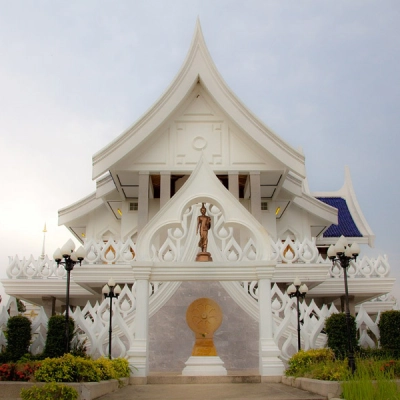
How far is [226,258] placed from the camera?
53.3ft

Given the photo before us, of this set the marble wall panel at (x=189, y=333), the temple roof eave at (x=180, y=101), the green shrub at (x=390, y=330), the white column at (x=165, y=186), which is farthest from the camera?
the white column at (x=165, y=186)

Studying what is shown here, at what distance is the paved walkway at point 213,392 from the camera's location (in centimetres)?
867

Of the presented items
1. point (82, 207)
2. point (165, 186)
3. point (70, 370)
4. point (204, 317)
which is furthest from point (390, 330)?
point (82, 207)

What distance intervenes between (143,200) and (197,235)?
4822 mm

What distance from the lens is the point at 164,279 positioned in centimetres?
1225

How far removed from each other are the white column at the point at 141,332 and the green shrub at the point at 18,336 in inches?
105

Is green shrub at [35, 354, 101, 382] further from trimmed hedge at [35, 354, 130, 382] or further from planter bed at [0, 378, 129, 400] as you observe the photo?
planter bed at [0, 378, 129, 400]

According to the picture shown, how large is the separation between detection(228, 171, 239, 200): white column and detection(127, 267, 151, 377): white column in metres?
8.71

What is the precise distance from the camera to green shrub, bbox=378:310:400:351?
41.7 feet

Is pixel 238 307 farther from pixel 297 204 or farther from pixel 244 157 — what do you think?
pixel 297 204

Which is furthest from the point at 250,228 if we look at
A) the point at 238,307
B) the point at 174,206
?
the point at 238,307

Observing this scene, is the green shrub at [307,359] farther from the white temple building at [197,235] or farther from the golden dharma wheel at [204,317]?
the golden dharma wheel at [204,317]

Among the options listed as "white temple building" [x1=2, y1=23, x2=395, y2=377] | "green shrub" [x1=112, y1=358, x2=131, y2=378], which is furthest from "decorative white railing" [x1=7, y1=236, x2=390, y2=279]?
"green shrub" [x1=112, y1=358, x2=131, y2=378]

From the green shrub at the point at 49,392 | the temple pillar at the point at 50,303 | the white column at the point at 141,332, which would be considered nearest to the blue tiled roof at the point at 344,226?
the temple pillar at the point at 50,303
